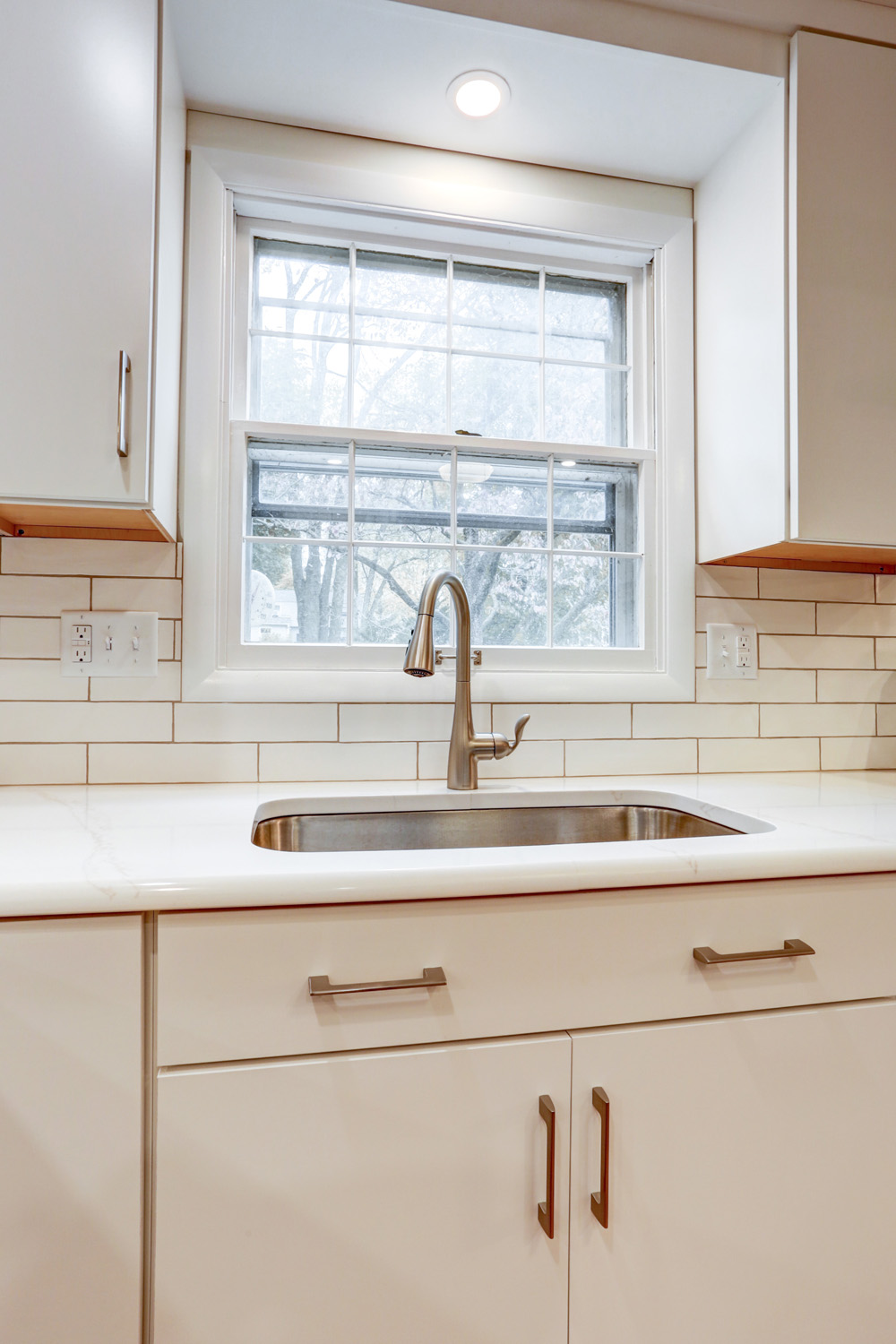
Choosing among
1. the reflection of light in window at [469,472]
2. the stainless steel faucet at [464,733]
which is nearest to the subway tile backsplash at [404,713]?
the stainless steel faucet at [464,733]

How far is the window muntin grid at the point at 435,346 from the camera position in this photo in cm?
158

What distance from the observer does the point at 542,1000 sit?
2.80 ft

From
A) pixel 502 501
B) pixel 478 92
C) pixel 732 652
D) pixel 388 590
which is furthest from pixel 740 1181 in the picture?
pixel 478 92

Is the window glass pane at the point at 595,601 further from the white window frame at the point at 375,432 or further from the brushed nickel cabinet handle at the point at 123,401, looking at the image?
the brushed nickel cabinet handle at the point at 123,401

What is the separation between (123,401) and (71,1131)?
965mm

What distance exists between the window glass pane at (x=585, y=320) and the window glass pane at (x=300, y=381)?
1.66ft

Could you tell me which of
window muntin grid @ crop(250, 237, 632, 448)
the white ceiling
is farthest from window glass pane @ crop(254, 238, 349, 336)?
the white ceiling

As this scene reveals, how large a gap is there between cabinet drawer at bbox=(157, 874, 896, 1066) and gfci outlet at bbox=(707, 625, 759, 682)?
73cm

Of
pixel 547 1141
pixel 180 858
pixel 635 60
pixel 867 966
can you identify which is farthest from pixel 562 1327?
pixel 635 60

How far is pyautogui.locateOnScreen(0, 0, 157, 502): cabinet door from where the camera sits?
1.07 metres

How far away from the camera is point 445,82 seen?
4.51ft

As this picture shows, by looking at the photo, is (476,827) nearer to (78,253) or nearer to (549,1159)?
(549,1159)

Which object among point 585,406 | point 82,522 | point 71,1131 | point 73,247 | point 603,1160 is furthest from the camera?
point 585,406

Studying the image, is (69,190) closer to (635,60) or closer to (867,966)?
(635,60)
